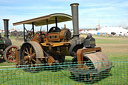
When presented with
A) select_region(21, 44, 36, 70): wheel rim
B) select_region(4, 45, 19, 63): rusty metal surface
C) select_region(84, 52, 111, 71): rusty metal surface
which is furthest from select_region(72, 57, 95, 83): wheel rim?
select_region(4, 45, 19, 63): rusty metal surface

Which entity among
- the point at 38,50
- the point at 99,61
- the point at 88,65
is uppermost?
the point at 38,50

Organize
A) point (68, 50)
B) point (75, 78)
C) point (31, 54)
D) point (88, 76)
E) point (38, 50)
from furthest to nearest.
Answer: point (31, 54)
point (38, 50)
point (68, 50)
point (75, 78)
point (88, 76)

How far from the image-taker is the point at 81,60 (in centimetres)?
499

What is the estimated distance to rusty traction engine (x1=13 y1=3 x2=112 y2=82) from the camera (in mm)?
4898

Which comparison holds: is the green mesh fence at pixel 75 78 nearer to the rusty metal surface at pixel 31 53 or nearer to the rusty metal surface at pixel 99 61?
the rusty metal surface at pixel 99 61

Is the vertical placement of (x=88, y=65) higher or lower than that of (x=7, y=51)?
lower

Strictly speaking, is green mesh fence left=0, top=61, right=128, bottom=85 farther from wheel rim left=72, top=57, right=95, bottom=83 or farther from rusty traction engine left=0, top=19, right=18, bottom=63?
rusty traction engine left=0, top=19, right=18, bottom=63

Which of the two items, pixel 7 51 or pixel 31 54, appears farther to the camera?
pixel 7 51

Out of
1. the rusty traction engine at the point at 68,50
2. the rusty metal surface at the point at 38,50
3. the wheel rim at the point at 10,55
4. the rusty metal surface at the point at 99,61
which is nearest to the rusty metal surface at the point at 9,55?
the wheel rim at the point at 10,55

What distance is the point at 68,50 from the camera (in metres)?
5.84

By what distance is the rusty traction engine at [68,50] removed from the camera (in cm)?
490

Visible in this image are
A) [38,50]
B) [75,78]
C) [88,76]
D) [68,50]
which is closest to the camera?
[88,76]

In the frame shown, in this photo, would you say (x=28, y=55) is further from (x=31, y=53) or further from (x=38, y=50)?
(x=38, y=50)

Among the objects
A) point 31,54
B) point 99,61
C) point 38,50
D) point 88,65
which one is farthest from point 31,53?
point 99,61
